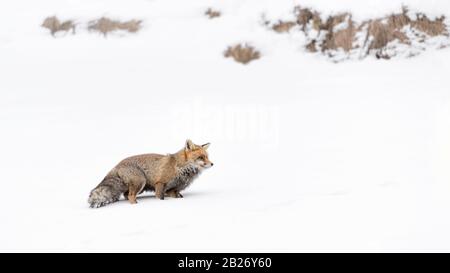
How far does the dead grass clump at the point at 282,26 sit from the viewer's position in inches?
1013

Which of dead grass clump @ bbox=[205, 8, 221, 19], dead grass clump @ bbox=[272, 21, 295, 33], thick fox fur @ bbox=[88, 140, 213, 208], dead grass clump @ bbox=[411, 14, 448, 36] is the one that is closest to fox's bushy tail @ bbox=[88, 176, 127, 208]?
thick fox fur @ bbox=[88, 140, 213, 208]

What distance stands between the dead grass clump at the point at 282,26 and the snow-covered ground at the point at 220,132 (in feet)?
1.78

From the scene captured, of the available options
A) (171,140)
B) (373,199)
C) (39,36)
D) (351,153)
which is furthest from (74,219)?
(39,36)

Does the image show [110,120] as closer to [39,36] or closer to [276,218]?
[39,36]

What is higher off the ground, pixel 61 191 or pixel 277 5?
pixel 277 5

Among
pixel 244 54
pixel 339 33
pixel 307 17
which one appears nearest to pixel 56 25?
pixel 244 54

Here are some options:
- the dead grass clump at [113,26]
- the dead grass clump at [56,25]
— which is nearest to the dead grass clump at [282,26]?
the dead grass clump at [113,26]

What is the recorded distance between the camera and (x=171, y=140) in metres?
17.8

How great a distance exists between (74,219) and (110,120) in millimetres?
11574

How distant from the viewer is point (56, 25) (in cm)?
2916

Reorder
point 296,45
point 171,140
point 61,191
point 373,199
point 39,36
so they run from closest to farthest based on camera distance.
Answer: point 373,199 → point 61,191 → point 171,140 → point 296,45 → point 39,36

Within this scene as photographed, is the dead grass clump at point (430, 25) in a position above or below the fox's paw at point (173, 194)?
above

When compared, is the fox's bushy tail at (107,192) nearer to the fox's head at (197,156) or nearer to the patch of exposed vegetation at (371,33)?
the fox's head at (197,156)
